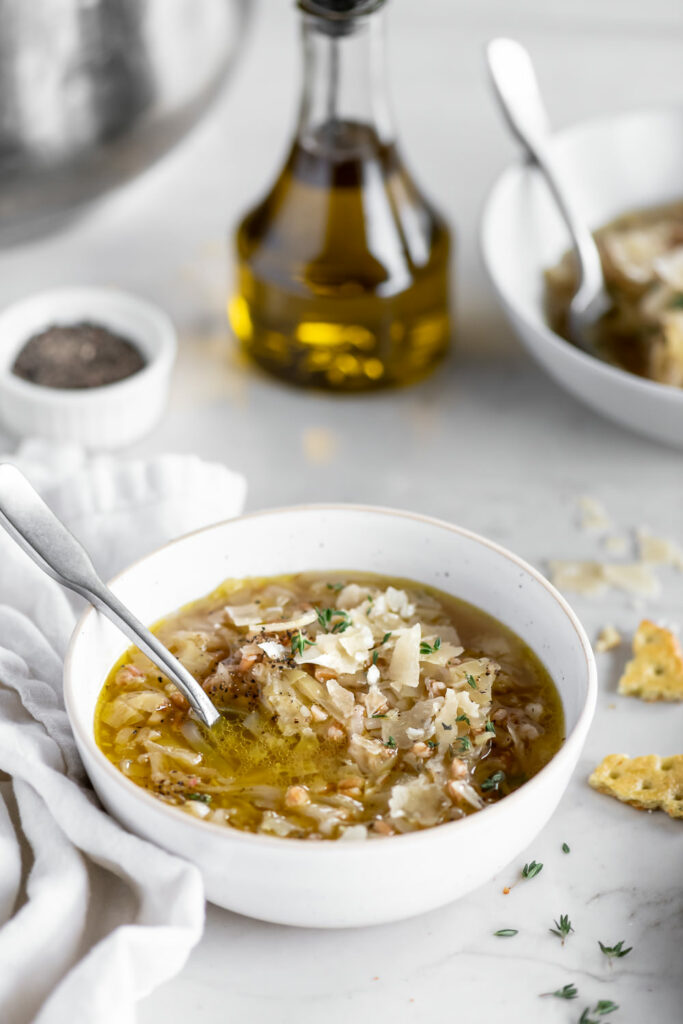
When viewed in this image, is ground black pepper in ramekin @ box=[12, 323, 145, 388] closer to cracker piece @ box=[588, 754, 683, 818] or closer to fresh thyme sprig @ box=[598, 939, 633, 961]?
cracker piece @ box=[588, 754, 683, 818]

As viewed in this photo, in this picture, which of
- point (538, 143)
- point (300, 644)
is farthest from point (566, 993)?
point (538, 143)

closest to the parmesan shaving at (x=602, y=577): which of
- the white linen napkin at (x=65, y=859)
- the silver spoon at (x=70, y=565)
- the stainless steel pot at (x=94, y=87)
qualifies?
the white linen napkin at (x=65, y=859)

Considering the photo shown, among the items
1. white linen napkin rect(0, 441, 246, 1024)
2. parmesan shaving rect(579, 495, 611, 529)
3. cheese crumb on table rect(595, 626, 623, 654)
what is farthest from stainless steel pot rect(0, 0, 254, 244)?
cheese crumb on table rect(595, 626, 623, 654)

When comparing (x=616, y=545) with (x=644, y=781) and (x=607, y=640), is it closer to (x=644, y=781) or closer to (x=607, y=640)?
(x=607, y=640)

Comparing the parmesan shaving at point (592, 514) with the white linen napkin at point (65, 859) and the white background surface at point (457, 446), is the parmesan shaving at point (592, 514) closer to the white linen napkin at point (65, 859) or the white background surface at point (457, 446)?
the white background surface at point (457, 446)

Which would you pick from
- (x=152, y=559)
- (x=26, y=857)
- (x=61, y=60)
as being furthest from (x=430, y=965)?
(x=61, y=60)
